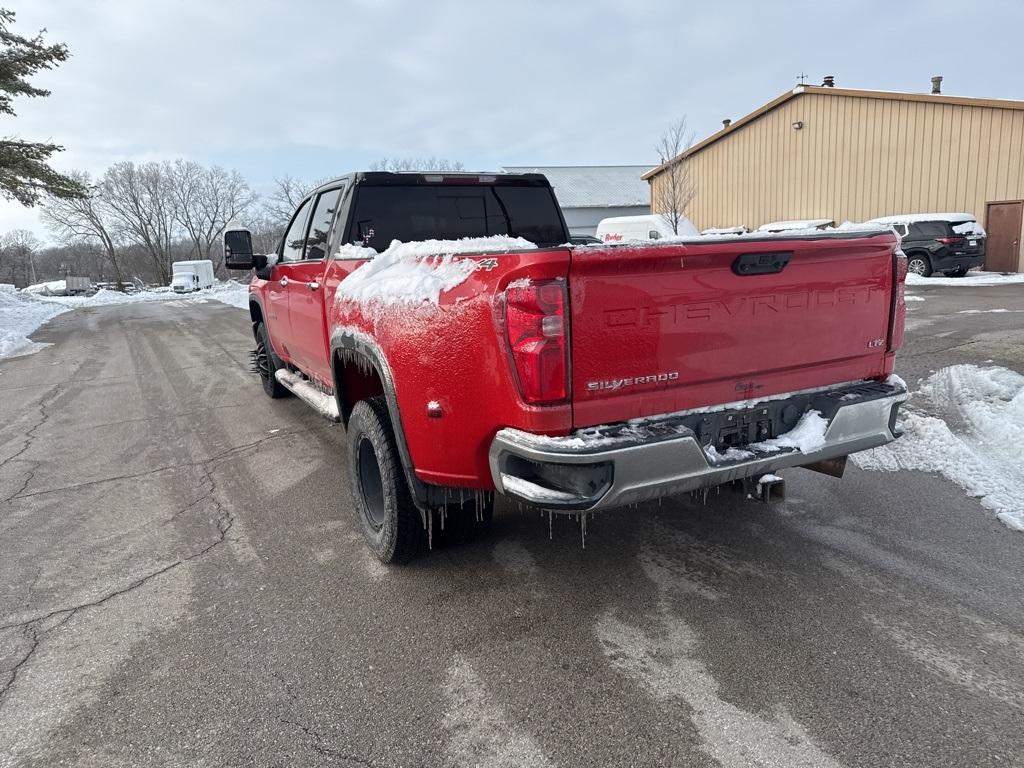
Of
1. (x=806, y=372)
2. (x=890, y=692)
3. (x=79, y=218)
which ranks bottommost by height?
(x=890, y=692)

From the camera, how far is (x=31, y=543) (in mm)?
3977

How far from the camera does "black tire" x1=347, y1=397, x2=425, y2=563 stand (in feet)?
10.7

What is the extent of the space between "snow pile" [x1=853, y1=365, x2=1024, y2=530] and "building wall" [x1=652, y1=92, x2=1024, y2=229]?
18.8 metres

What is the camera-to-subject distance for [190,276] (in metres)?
47.0

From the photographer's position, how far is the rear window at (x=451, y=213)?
14.4 ft

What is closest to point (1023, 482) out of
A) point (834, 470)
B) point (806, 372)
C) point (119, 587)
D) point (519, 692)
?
point (834, 470)

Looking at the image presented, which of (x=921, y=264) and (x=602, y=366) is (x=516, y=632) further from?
(x=921, y=264)

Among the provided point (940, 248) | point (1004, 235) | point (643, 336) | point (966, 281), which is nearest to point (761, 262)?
point (643, 336)

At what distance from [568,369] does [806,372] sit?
4.33ft

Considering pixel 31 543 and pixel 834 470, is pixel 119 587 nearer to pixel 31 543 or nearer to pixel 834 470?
pixel 31 543

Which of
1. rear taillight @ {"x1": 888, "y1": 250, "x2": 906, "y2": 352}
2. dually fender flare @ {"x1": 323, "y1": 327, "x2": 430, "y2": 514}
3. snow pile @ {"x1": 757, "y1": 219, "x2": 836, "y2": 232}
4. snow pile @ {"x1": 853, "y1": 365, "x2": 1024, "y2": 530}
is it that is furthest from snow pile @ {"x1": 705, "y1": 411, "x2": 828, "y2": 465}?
snow pile @ {"x1": 757, "y1": 219, "x2": 836, "y2": 232}

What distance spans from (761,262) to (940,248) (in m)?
19.3

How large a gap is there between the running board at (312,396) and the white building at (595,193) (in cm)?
4077

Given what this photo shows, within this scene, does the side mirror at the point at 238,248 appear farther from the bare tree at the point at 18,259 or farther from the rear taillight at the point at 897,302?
the bare tree at the point at 18,259
